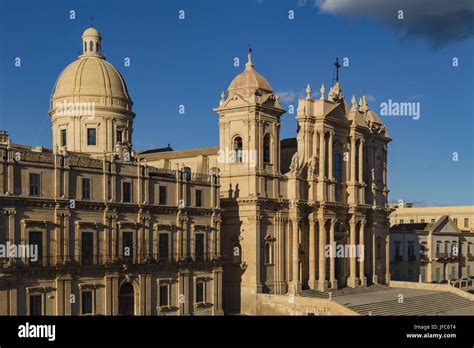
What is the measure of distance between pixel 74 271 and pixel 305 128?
90.6 feet

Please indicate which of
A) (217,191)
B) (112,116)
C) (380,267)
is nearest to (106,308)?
(217,191)

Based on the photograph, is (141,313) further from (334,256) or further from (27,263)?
(334,256)

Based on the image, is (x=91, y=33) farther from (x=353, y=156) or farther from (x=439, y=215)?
(x=439, y=215)

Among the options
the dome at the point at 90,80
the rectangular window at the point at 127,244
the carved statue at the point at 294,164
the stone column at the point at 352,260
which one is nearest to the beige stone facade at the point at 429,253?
the stone column at the point at 352,260

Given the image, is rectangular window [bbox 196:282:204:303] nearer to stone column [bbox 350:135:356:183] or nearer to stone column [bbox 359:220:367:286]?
stone column [bbox 359:220:367:286]

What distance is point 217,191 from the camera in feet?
187

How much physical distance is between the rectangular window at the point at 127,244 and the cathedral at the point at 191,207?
104 mm

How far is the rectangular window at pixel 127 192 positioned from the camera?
162 ft

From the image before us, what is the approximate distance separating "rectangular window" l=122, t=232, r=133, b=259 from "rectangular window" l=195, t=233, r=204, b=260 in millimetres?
6650

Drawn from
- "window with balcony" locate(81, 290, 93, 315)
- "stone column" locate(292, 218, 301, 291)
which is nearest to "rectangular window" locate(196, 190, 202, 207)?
"stone column" locate(292, 218, 301, 291)

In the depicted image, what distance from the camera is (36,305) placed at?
43219 millimetres

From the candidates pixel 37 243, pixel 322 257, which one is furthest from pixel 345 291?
pixel 37 243

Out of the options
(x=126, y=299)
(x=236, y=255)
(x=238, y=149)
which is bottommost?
(x=126, y=299)

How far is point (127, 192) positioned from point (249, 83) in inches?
669
